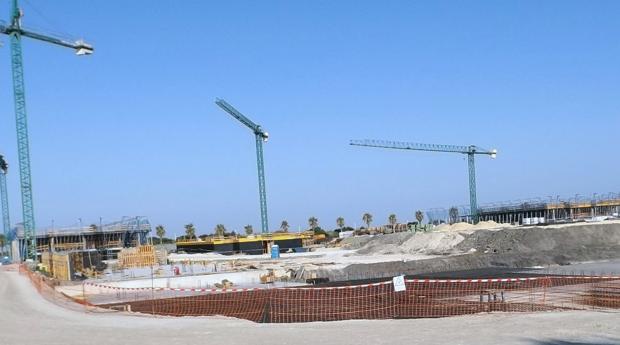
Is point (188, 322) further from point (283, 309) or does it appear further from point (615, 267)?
point (615, 267)

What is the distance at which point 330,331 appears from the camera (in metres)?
14.3

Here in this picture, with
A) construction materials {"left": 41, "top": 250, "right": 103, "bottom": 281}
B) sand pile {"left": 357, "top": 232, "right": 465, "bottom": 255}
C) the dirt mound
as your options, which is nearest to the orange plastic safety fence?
construction materials {"left": 41, "top": 250, "right": 103, "bottom": 281}

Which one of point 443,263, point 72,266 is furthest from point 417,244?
point 72,266

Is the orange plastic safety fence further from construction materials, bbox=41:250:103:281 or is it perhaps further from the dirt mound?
the dirt mound

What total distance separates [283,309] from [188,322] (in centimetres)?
722

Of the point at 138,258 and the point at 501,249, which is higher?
the point at 138,258

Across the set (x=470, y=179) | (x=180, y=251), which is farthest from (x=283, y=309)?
(x=470, y=179)

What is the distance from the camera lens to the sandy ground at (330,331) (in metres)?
12.6

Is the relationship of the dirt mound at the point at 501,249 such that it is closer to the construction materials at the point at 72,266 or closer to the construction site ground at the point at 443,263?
the construction site ground at the point at 443,263

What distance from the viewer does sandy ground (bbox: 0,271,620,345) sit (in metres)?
12.6

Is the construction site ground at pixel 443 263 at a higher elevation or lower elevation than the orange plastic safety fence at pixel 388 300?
lower

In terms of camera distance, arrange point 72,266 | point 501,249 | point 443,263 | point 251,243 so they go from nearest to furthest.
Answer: point 72,266, point 443,263, point 501,249, point 251,243

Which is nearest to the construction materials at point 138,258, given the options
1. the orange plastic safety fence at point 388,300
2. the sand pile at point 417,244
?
the orange plastic safety fence at point 388,300

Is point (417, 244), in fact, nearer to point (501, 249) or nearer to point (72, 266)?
point (501, 249)
